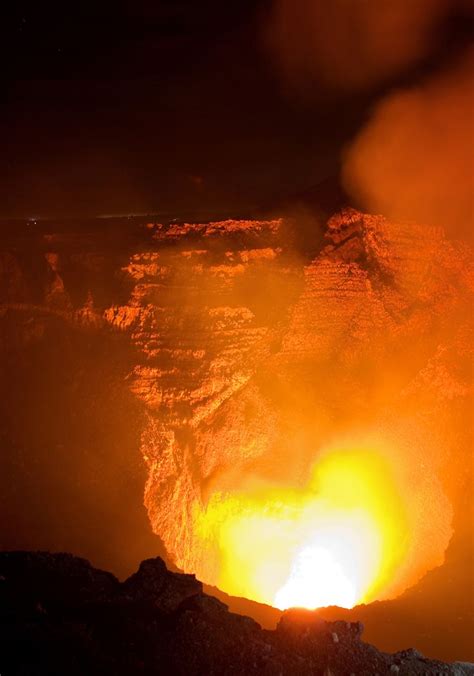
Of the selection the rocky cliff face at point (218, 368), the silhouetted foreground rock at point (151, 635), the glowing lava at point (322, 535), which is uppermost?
the rocky cliff face at point (218, 368)

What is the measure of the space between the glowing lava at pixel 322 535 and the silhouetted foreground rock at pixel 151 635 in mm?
5624

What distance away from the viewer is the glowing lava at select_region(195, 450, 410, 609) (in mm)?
10719

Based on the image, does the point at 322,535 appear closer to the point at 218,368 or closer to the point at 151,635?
the point at 218,368

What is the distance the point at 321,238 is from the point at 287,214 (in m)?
0.99

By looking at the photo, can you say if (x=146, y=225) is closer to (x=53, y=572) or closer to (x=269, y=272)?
(x=269, y=272)

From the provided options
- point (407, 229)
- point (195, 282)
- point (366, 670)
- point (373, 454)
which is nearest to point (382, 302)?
point (407, 229)

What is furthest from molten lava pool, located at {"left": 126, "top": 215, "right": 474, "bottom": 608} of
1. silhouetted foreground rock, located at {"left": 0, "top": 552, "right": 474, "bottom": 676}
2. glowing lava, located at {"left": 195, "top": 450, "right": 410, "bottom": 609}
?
silhouetted foreground rock, located at {"left": 0, "top": 552, "right": 474, "bottom": 676}

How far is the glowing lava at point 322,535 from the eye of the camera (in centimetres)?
1072

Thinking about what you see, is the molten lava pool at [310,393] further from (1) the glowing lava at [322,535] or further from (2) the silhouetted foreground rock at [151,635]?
(2) the silhouetted foreground rock at [151,635]

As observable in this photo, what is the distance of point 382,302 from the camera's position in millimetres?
11297

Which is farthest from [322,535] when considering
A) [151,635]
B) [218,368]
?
[151,635]

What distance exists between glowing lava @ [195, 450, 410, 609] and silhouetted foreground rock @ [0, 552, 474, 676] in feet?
18.5

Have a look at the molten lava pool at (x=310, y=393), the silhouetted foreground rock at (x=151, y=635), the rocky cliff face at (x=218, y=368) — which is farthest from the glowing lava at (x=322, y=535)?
the silhouetted foreground rock at (x=151, y=635)

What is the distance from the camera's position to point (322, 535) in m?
11.3
